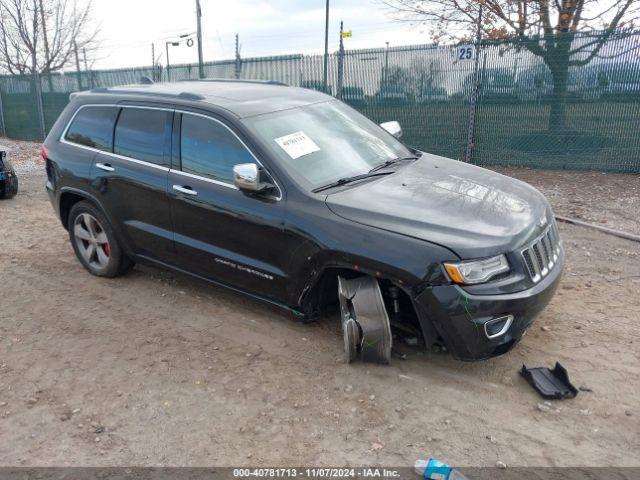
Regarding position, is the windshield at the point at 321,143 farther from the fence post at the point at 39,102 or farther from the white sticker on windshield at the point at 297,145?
the fence post at the point at 39,102

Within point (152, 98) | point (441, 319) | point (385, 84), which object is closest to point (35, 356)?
point (152, 98)

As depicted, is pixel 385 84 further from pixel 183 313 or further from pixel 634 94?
pixel 183 313

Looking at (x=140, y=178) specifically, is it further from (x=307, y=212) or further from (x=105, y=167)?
(x=307, y=212)

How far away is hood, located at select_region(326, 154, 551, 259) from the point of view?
3.26 meters

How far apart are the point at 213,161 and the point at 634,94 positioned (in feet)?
27.3

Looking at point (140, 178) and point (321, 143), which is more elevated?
point (321, 143)

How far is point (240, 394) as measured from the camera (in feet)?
11.3

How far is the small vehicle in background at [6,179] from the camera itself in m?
8.48

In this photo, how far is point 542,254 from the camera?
358 centimetres

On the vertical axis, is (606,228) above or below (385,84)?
below

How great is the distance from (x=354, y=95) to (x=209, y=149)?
27.5ft

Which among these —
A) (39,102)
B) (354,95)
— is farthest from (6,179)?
(39,102)

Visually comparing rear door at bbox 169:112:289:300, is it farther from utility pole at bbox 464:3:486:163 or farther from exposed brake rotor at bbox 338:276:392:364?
utility pole at bbox 464:3:486:163

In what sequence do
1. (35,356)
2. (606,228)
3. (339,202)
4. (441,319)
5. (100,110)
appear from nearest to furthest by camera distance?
(441,319)
(339,202)
(35,356)
(100,110)
(606,228)
